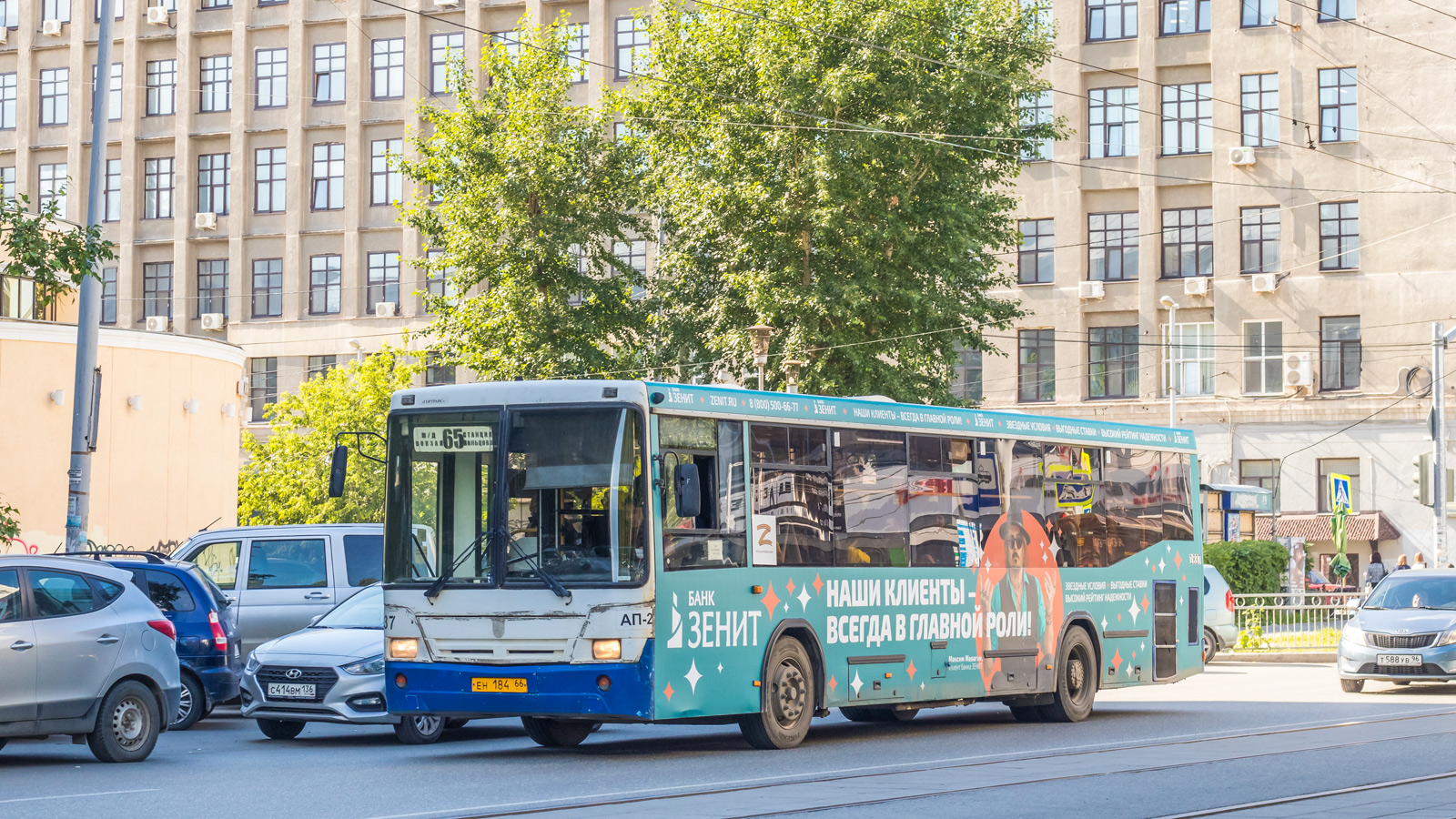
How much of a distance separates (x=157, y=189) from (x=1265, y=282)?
41825mm

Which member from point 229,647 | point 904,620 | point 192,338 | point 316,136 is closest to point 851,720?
point 904,620

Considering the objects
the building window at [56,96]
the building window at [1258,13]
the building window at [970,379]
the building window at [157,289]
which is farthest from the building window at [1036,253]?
the building window at [56,96]

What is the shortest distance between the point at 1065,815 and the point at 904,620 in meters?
6.00

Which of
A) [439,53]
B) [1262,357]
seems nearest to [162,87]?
[439,53]

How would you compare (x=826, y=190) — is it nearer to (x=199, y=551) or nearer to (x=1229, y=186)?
(x=199, y=551)

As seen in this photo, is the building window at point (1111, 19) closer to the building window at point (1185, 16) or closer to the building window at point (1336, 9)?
the building window at point (1185, 16)

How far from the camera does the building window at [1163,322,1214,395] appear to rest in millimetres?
53906

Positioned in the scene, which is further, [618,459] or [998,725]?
[998,725]

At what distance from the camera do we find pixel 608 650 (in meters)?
13.8

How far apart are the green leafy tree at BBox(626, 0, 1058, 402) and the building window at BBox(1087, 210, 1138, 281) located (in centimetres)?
1808

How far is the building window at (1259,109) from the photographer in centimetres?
5362

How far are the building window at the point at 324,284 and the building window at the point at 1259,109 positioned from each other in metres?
32.8

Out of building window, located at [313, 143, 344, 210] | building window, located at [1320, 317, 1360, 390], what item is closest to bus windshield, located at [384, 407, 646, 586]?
building window, located at [1320, 317, 1360, 390]

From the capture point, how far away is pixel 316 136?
68125 mm
